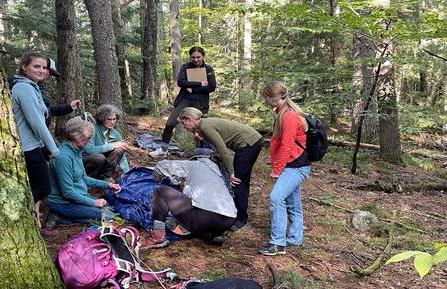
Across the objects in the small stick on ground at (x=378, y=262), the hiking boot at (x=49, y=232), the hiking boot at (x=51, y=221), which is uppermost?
the hiking boot at (x=51, y=221)

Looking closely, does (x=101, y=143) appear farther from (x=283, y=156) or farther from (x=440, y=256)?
(x=440, y=256)

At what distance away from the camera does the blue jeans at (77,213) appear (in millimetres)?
4801

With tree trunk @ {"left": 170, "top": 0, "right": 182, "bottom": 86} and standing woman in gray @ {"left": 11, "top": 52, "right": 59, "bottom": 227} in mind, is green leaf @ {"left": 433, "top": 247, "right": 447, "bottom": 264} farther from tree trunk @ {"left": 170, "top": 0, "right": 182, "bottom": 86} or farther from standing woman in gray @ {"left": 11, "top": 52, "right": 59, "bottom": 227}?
tree trunk @ {"left": 170, "top": 0, "right": 182, "bottom": 86}

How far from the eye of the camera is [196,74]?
23.2 feet

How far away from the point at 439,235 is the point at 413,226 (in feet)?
1.13

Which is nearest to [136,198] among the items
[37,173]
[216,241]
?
[216,241]

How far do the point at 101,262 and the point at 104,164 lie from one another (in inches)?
92.0

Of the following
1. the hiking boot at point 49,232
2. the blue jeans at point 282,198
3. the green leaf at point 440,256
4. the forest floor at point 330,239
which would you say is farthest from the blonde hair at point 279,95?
the green leaf at point 440,256

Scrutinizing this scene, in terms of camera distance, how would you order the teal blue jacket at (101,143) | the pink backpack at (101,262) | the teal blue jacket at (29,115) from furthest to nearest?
the teal blue jacket at (101,143) → the teal blue jacket at (29,115) → the pink backpack at (101,262)

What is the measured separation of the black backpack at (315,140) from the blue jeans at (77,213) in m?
2.30

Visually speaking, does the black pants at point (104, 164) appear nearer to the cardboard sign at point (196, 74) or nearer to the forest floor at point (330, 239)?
the forest floor at point (330, 239)

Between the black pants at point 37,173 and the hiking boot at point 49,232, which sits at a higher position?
the black pants at point 37,173

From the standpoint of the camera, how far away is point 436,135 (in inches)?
650

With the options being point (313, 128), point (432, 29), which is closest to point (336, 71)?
point (432, 29)
